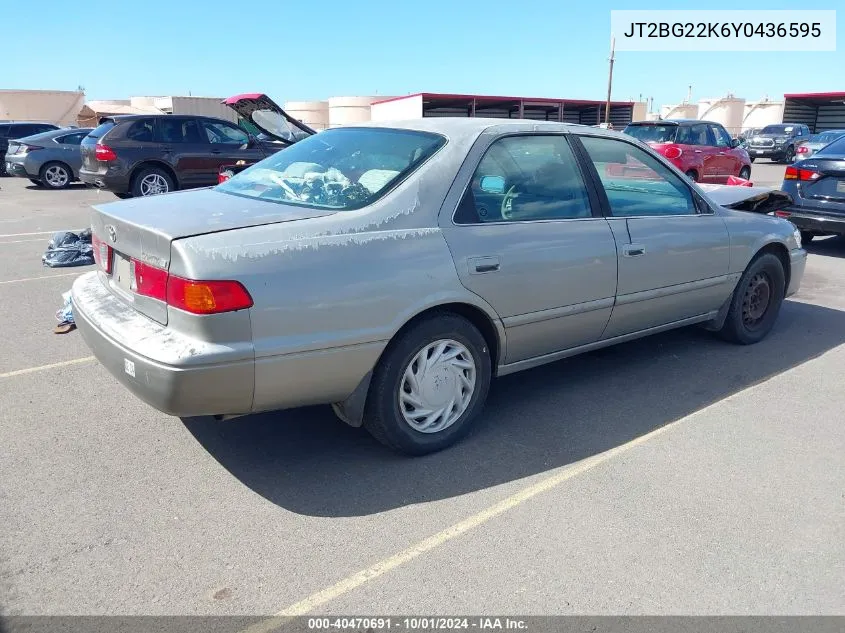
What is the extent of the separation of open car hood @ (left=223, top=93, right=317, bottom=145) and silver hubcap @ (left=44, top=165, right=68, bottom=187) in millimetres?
6275

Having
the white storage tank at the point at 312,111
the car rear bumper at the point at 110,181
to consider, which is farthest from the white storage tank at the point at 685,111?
the car rear bumper at the point at 110,181

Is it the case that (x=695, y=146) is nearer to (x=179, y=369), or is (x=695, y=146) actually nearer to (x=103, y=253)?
(x=103, y=253)

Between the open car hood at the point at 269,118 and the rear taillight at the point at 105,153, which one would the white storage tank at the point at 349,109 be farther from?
the rear taillight at the point at 105,153

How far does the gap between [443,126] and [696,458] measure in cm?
214

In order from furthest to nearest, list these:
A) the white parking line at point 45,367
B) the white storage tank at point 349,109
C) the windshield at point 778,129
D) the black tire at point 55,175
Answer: the white storage tank at point 349,109 < the windshield at point 778,129 < the black tire at point 55,175 < the white parking line at point 45,367

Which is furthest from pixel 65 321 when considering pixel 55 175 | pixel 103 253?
pixel 55 175

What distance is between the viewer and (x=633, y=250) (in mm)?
4145

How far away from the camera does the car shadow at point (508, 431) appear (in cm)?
322

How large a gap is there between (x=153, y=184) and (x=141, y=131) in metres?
0.93

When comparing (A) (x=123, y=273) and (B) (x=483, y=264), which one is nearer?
(A) (x=123, y=273)

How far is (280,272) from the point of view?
2.86 metres

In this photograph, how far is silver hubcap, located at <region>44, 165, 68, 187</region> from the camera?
16891 millimetres

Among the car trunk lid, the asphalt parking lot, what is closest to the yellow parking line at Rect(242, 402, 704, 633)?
the asphalt parking lot

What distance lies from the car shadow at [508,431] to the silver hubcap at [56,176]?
15653 mm
